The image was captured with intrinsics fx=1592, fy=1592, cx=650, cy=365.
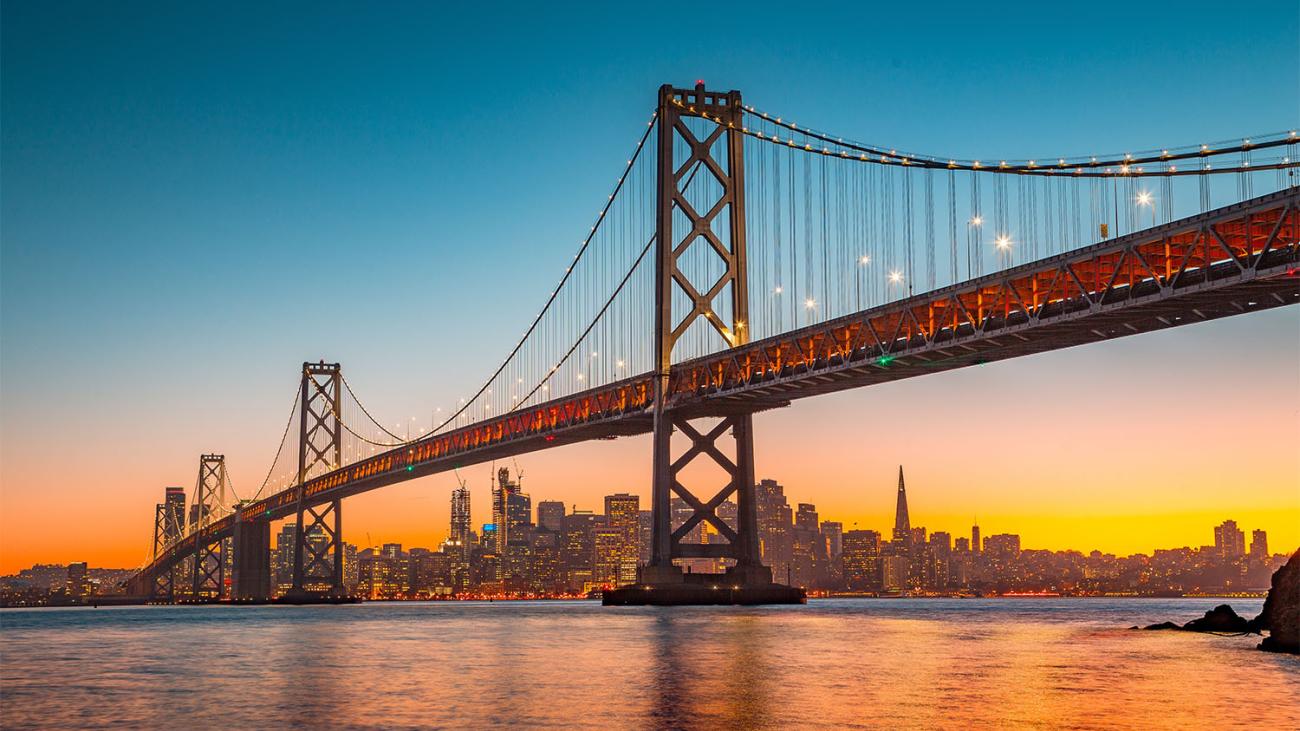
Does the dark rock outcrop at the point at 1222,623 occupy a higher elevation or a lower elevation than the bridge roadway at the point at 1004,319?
lower

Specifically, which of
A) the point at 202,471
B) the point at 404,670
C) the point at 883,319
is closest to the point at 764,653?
the point at 404,670

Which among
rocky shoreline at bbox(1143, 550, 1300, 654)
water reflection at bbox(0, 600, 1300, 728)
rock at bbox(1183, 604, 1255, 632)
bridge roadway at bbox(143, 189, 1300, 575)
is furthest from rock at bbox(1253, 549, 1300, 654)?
rock at bbox(1183, 604, 1255, 632)

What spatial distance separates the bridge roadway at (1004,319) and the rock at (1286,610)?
21.7 feet

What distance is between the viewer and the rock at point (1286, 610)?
32.8 metres

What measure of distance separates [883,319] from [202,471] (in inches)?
4995

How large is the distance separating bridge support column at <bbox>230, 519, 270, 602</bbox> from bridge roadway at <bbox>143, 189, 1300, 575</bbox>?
55737 millimetres

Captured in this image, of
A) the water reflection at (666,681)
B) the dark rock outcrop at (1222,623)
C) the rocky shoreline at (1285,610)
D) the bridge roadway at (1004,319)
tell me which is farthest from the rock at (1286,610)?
the dark rock outcrop at (1222,623)

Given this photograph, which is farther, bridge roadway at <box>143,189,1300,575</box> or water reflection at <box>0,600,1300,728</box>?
bridge roadway at <box>143,189,1300,575</box>

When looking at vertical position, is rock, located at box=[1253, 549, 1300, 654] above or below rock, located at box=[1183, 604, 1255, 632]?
above

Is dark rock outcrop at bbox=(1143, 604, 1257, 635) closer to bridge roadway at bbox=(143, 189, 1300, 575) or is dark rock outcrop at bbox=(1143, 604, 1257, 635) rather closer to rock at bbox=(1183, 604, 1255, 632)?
rock at bbox=(1183, 604, 1255, 632)

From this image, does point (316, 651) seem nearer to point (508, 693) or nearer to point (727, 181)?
point (508, 693)

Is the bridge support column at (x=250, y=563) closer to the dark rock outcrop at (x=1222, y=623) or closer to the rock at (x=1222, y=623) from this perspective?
the dark rock outcrop at (x=1222, y=623)

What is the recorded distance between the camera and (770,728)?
20047 mm

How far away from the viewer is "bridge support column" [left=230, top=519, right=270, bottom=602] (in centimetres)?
12050
